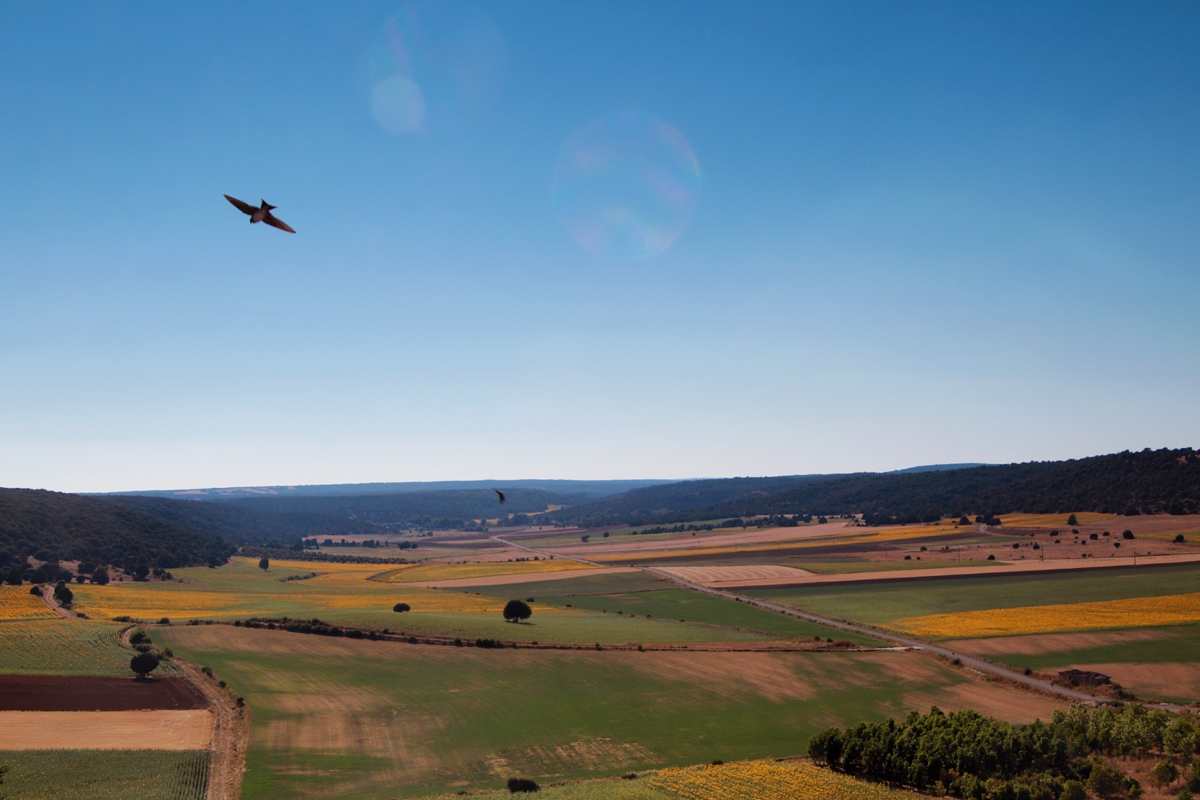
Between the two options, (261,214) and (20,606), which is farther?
(20,606)

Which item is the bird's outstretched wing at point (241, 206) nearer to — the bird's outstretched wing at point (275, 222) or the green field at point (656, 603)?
the bird's outstretched wing at point (275, 222)

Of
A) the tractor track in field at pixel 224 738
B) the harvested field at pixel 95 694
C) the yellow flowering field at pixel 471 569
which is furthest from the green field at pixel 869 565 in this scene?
the harvested field at pixel 95 694

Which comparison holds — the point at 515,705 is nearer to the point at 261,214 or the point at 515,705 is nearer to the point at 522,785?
the point at 522,785

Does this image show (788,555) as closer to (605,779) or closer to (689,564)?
(689,564)

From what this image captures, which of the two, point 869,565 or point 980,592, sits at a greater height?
point 980,592

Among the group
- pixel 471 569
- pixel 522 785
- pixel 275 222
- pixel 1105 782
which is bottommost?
pixel 471 569

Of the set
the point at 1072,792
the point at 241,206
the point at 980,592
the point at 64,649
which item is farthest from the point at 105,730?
the point at 980,592
